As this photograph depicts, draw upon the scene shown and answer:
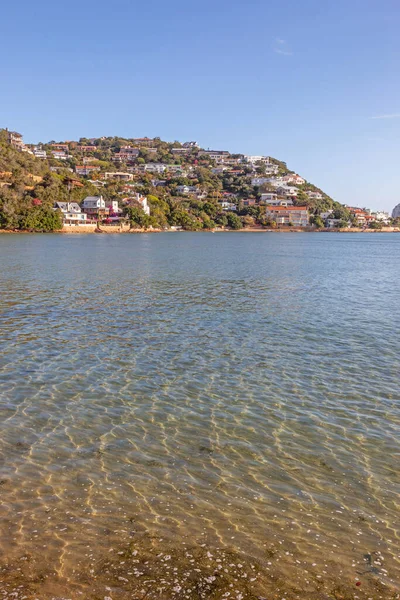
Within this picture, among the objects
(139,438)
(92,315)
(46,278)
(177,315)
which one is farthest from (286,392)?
(46,278)

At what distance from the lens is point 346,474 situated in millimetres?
8117

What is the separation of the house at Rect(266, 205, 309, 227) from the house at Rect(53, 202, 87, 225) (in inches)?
3665

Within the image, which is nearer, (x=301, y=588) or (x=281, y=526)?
(x=301, y=588)

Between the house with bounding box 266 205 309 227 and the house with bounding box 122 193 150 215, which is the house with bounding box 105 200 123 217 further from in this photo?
the house with bounding box 266 205 309 227

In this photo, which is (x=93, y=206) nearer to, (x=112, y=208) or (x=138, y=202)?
(x=112, y=208)

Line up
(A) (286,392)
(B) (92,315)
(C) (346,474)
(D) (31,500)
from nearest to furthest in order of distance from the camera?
(D) (31,500) → (C) (346,474) → (A) (286,392) → (B) (92,315)

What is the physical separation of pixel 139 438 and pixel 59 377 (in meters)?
4.53

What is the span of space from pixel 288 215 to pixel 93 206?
310 ft

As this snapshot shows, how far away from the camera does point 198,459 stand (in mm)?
8508

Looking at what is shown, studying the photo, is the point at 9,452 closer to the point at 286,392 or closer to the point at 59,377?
the point at 59,377

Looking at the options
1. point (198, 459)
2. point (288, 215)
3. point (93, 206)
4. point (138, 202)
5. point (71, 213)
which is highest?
point (138, 202)

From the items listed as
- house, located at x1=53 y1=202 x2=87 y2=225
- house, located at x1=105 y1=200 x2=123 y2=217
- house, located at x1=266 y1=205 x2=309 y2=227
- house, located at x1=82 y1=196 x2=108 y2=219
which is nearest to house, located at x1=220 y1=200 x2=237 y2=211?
house, located at x1=266 y1=205 x2=309 y2=227

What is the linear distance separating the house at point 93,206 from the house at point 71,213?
6570 mm

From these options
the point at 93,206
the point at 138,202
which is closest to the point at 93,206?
the point at 93,206
